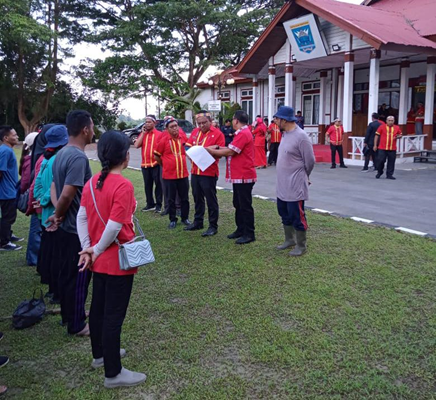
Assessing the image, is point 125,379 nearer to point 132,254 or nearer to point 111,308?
point 111,308

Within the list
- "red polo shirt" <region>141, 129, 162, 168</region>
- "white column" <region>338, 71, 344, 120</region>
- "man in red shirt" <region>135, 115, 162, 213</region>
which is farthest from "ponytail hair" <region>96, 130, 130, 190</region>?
"white column" <region>338, 71, 344, 120</region>

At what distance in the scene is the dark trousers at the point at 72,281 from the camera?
3600 mm

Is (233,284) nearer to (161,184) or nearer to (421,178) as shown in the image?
(161,184)

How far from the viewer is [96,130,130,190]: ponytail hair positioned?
9.09 ft

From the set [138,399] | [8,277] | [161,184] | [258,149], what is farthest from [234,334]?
[258,149]

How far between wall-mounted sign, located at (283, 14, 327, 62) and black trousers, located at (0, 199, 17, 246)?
1300 centimetres

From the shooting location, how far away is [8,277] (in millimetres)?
5129

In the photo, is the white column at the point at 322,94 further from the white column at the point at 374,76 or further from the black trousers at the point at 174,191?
the black trousers at the point at 174,191

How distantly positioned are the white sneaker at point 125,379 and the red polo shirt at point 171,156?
14.5 ft

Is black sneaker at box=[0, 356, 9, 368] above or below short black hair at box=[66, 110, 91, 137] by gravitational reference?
below

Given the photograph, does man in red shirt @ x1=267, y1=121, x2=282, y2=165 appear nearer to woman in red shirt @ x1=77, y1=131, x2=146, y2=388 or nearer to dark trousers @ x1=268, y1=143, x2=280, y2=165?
dark trousers @ x1=268, y1=143, x2=280, y2=165

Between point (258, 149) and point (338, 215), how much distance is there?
23.8 feet

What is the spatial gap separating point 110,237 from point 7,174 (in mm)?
3863

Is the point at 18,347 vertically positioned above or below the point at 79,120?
below
